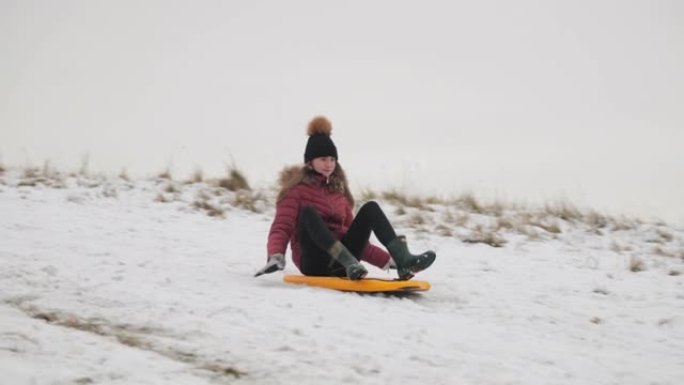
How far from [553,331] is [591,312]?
685 millimetres

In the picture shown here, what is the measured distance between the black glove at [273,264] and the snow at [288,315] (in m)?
0.10

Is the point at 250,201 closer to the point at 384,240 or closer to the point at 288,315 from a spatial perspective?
the point at 384,240

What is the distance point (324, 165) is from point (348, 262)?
0.83 meters

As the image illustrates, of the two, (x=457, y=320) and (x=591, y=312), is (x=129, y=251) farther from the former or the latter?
(x=591, y=312)

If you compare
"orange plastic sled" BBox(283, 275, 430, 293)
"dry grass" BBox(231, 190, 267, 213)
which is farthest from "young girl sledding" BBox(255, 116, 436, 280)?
"dry grass" BBox(231, 190, 267, 213)

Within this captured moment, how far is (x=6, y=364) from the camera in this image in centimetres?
260

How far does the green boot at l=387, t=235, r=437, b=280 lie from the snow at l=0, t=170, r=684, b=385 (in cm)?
19

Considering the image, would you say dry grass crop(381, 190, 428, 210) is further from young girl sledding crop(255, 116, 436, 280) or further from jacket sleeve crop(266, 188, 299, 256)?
jacket sleeve crop(266, 188, 299, 256)

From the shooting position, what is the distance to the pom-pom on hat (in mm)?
4875

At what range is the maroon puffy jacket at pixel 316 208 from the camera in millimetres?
4656

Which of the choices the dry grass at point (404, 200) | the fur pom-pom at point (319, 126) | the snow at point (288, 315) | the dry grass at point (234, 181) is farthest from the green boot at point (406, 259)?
the dry grass at point (234, 181)

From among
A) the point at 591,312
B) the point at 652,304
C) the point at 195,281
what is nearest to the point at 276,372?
the point at 195,281

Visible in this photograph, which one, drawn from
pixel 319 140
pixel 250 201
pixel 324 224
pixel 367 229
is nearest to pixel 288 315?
pixel 324 224

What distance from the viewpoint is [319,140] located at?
4.90 meters
